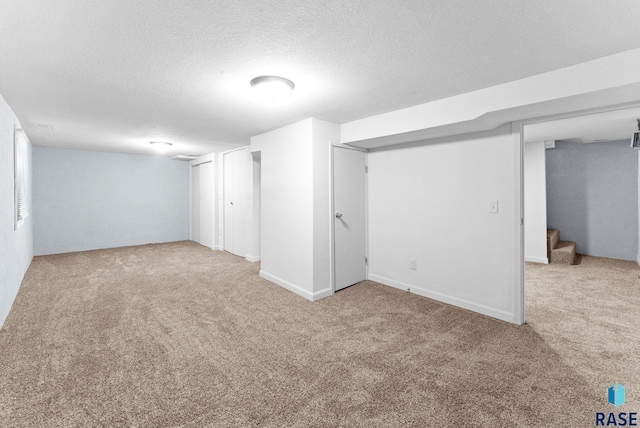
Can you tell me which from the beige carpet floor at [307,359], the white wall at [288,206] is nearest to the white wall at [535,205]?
the beige carpet floor at [307,359]

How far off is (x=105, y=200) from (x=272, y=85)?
6.19 meters

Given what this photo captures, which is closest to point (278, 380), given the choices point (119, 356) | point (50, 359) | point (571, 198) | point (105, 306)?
point (119, 356)

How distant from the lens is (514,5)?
1.47 meters

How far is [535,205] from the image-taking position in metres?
5.17

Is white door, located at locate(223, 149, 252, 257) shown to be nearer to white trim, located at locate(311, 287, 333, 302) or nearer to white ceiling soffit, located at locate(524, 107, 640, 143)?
white trim, located at locate(311, 287, 333, 302)

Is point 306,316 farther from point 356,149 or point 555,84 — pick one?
point 555,84

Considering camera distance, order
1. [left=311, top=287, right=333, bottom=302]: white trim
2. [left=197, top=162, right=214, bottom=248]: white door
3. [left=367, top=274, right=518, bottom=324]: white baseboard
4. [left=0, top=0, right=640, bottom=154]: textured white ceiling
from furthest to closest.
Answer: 1. [left=197, top=162, right=214, bottom=248]: white door
2. [left=311, top=287, right=333, bottom=302]: white trim
3. [left=367, top=274, right=518, bottom=324]: white baseboard
4. [left=0, top=0, right=640, bottom=154]: textured white ceiling

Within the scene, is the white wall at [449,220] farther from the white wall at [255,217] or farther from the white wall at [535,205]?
the white wall at [535,205]

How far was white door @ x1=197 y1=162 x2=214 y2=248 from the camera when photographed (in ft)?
22.4

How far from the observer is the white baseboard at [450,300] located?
2898 mm

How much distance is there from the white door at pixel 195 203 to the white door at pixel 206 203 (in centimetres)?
20

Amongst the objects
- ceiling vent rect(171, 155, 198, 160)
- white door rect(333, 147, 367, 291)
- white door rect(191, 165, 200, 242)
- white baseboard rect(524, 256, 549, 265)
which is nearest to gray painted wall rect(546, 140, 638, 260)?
white baseboard rect(524, 256, 549, 265)

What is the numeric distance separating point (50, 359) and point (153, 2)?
2.52 meters

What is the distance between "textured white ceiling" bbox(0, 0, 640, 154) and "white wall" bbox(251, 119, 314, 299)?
78cm
